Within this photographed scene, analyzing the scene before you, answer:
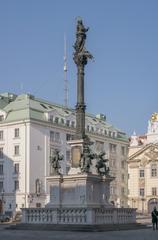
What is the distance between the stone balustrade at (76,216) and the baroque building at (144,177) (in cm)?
6170

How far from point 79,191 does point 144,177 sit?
67.1 m

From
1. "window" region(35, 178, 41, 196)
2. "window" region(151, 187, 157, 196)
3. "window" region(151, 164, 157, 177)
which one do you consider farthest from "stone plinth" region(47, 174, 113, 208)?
"window" region(151, 164, 157, 177)

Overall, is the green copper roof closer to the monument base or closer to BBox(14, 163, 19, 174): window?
BBox(14, 163, 19, 174): window

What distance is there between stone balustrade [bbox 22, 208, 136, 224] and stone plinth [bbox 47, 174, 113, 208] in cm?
A: 126

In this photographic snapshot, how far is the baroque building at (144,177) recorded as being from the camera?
328ft

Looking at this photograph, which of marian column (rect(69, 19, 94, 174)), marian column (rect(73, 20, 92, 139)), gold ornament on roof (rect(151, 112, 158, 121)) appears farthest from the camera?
gold ornament on roof (rect(151, 112, 158, 121))

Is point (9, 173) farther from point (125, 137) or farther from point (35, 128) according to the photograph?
point (125, 137)

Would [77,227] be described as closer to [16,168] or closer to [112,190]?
[16,168]

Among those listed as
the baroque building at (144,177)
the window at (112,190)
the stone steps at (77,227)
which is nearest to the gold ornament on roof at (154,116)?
the baroque building at (144,177)

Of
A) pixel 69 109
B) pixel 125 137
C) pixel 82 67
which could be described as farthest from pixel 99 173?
pixel 125 137

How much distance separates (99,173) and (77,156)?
2.52m

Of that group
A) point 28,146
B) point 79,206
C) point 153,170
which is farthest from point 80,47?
point 153,170

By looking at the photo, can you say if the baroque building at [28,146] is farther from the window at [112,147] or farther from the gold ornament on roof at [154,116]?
the gold ornament on roof at [154,116]

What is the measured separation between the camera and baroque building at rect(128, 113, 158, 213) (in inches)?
3935
